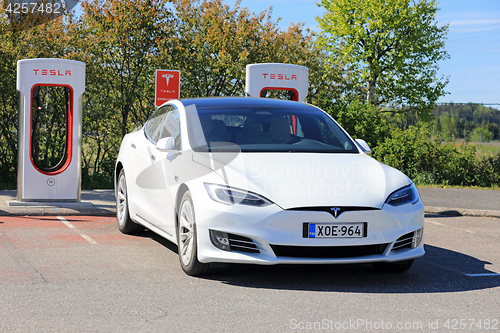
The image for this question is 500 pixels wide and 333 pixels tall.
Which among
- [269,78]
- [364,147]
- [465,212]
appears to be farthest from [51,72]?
[465,212]

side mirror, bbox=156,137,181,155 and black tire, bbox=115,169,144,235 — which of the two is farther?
black tire, bbox=115,169,144,235

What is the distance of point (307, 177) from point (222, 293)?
119 cm

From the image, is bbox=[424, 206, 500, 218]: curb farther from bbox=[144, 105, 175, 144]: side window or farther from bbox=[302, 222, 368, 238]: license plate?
bbox=[302, 222, 368, 238]: license plate

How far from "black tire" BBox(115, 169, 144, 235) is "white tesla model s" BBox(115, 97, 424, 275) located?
37.8 inches

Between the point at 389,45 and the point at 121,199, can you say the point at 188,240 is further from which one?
the point at 389,45

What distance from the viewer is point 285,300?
15.4ft

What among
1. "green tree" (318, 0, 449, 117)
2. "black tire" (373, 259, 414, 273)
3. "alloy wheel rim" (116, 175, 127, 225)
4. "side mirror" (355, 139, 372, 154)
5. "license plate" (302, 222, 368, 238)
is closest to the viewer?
"license plate" (302, 222, 368, 238)

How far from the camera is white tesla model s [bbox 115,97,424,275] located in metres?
4.96

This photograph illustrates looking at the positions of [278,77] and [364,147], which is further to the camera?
[278,77]

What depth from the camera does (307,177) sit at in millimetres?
5266

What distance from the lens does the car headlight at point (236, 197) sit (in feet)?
16.3

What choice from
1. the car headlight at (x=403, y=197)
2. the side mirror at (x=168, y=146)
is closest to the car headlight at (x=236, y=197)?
the side mirror at (x=168, y=146)

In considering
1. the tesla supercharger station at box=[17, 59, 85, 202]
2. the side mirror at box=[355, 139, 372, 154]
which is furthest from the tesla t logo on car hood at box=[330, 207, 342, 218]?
the tesla supercharger station at box=[17, 59, 85, 202]

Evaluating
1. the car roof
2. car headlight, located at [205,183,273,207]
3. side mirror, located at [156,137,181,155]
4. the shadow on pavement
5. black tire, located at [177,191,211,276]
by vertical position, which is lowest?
the shadow on pavement
